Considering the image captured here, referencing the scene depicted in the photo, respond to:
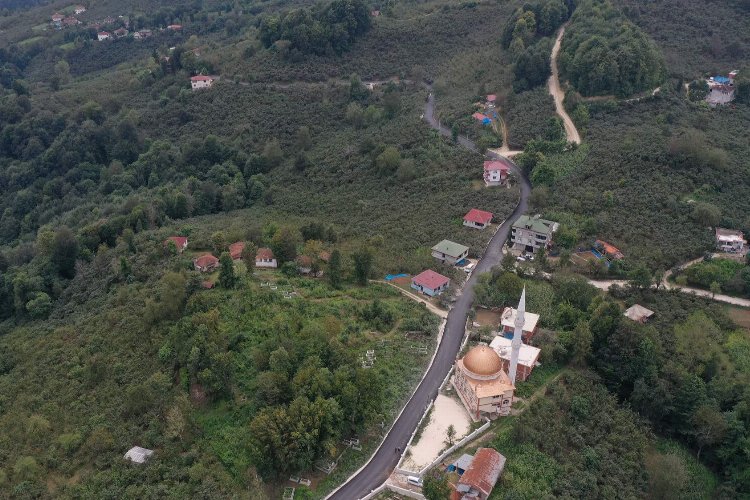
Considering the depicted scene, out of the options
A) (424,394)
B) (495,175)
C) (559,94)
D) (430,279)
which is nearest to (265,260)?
(430,279)

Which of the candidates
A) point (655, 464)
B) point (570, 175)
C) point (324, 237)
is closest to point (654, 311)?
point (655, 464)

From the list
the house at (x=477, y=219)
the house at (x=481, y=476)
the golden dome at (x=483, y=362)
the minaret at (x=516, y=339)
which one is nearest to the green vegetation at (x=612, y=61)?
the house at (x=477, y=219)

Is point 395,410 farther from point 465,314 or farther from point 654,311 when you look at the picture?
point 654,311

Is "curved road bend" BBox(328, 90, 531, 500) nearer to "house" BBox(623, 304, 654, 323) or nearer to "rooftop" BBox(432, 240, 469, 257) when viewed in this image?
"rooftop" BBox(432, 240, 469, 257)

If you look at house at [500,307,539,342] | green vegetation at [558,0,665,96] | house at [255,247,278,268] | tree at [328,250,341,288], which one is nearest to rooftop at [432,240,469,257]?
house at [500,307,539,342]

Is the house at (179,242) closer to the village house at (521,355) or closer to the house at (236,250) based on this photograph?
the house at (236,250)
